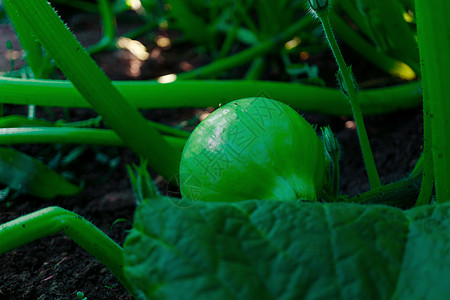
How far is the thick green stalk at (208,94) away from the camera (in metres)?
1.22

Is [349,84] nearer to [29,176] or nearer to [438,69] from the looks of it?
[438,69]

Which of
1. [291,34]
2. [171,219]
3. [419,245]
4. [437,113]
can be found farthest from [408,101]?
[171,219]

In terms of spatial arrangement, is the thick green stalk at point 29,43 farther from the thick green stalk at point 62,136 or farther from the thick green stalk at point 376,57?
the thick green stalk at point 376,57

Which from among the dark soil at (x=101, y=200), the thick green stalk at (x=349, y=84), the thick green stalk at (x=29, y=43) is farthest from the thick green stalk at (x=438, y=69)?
the thick green stalk at (x=29, y=43)

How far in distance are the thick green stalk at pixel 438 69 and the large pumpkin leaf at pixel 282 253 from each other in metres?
0.13

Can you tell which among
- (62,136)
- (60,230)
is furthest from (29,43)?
(60,230)

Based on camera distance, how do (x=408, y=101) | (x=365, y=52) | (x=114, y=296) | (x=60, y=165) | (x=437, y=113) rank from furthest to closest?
(x=365, y=52) < (x=408, y=101) < (x=60, y=165) < (x=114, y=296) < (x=437, y=113)

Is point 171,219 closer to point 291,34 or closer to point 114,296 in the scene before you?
point 114,296

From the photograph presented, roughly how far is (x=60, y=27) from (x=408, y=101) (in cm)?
108

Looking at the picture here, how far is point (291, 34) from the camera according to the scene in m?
1.89

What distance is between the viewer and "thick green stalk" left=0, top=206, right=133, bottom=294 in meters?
0.83

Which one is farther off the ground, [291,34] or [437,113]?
[437,113]

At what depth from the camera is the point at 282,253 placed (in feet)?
1.95

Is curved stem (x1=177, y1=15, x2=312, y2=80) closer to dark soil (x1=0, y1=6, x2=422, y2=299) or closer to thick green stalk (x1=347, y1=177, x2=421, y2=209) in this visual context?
dark soil (x1=0, y1=6, x2=422, y2=299)
